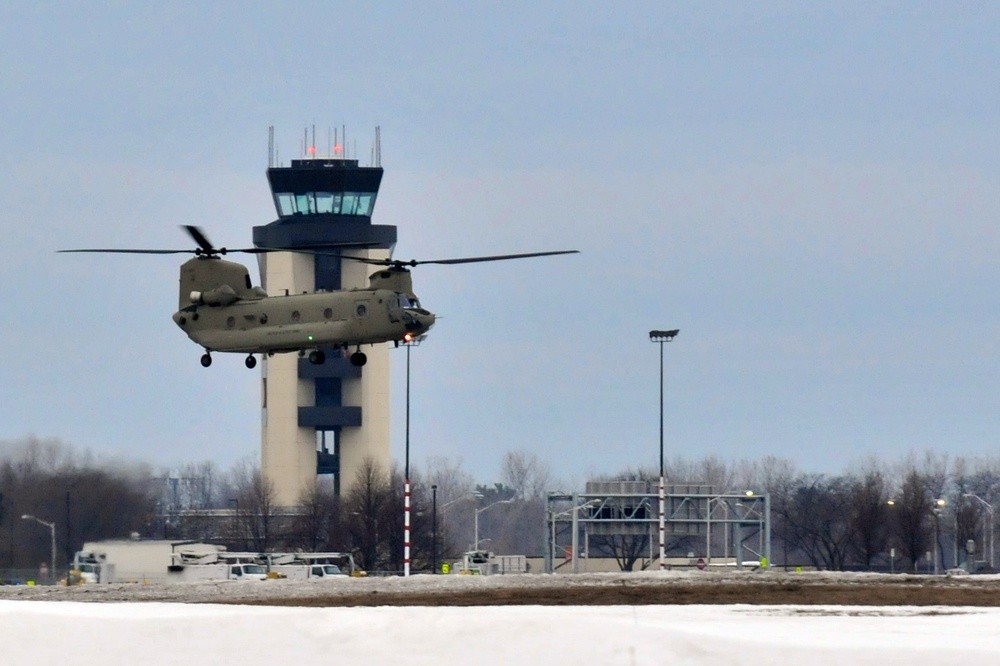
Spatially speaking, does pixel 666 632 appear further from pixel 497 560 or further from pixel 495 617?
pixel 497 560

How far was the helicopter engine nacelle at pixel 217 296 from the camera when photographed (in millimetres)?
65812

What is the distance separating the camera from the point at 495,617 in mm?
27031

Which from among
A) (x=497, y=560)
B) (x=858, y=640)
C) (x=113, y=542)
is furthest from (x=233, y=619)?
(x=497, y=560)

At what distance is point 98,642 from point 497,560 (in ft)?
292

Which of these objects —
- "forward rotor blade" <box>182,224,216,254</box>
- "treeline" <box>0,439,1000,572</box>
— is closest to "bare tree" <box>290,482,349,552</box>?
"treeline" <box>0,439,1000,572</box>

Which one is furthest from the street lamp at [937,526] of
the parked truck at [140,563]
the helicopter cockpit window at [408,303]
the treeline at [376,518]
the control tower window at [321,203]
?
the control tower window at [321,203]

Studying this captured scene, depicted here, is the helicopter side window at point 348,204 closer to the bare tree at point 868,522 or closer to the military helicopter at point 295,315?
the bare tree at point 868,522

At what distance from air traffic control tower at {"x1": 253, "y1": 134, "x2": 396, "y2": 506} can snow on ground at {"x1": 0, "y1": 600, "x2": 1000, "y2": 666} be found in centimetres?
14795

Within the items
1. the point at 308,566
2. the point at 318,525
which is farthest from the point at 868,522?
the point at 308,566

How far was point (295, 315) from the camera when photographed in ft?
213

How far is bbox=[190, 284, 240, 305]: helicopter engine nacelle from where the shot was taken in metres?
65.8

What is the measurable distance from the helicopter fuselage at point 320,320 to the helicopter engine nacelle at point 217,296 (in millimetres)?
50

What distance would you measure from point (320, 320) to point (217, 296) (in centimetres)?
389

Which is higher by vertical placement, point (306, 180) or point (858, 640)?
point (306, 180)
